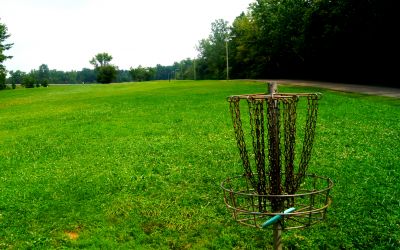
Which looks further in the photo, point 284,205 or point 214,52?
point 214,52

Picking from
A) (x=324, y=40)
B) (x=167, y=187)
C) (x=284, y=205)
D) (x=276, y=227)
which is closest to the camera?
(x=276, y=227)

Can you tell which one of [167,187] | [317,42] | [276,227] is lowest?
[167,187]

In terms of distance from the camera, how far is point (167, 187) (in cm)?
1121

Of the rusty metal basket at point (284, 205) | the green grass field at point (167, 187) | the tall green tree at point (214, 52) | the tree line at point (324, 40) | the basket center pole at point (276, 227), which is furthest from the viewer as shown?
the tall green tree at point (214, 52)

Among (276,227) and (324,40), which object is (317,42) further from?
(276,227)

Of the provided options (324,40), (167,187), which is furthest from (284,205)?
(324,40)

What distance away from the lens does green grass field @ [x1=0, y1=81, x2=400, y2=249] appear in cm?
845

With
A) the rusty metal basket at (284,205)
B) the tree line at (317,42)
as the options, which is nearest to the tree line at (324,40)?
the tree line at (317,42)

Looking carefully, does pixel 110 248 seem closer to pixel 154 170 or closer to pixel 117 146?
pixel 154 170

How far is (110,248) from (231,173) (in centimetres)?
486

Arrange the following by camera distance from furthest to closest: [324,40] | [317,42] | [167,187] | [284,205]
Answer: [317,42] < [324,40] < [167,187] < [284,205]

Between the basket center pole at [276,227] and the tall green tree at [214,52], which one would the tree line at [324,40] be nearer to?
the tall green tree at [214,52]

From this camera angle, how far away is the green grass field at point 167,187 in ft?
27.7

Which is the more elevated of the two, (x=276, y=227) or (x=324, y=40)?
(x=324, y=40)
